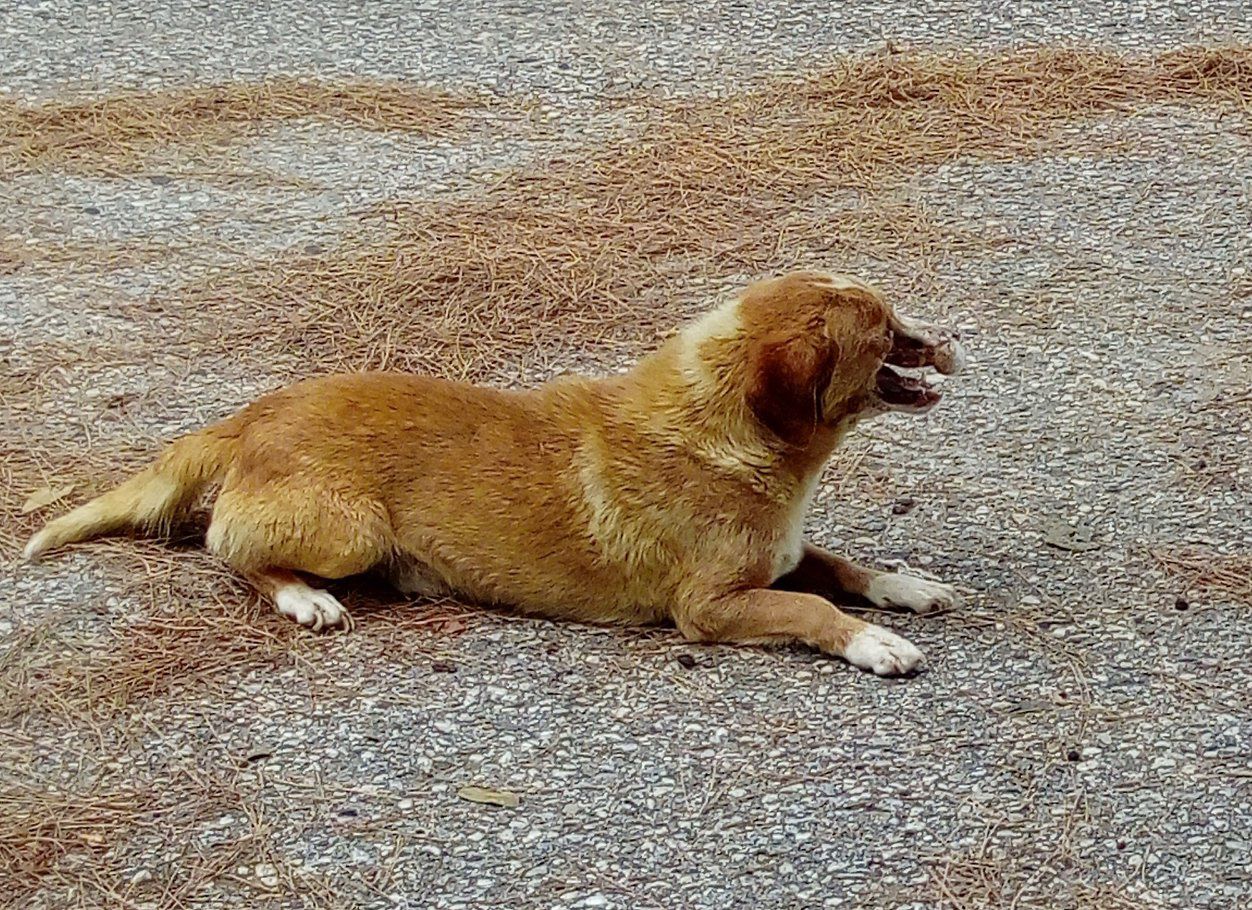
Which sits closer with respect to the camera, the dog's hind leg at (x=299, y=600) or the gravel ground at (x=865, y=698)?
the gravel ground at (x=865, y=698)

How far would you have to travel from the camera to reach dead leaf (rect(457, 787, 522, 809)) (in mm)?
3898

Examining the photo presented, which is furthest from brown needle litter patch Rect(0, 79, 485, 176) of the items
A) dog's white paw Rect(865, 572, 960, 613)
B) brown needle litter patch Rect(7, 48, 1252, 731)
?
dog's white paw Rect(865, 572, 960, 613)

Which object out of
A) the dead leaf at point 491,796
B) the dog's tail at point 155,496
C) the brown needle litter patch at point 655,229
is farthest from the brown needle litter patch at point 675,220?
the dead leaf at point 491,796

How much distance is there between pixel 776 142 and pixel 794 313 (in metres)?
3.43

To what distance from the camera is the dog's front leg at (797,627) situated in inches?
170

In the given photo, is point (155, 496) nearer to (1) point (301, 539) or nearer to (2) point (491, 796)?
(1) point (301, 539)

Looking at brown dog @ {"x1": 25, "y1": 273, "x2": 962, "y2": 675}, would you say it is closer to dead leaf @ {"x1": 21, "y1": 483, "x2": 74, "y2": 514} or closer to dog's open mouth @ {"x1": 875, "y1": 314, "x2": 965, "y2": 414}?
dog's open mouth @ {"x1": 875, "y1": 314, "x2": 965, "y2": 414}

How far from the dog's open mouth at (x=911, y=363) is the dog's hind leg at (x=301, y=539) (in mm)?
1318

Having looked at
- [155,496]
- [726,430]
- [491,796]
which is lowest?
[491,796]

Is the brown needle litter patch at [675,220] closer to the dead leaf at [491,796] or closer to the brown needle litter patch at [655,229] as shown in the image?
the brown needle litter patch at [655,229]

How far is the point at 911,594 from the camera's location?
4637mm

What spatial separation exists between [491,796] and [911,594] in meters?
1.31

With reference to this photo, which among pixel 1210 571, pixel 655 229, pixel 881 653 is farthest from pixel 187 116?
pixel 1210 571

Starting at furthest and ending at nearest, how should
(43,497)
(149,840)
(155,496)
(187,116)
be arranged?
(187,116), (43,497), (155,496), (149,840)
